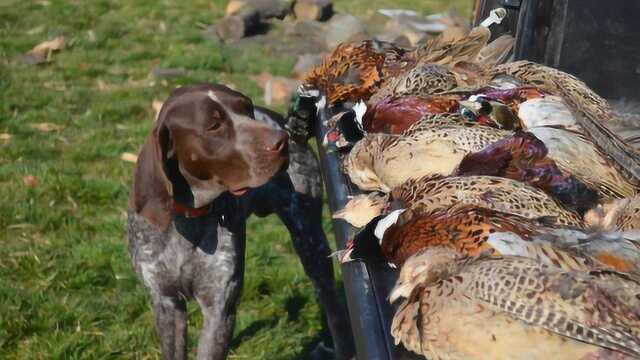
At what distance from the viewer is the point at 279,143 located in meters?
3.82

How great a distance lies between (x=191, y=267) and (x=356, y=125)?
0.98 meters

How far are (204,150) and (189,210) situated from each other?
0.30 meters

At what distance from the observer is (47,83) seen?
964cm

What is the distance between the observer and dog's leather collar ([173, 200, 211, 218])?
3896 mm

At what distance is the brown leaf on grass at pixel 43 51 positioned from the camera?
410 inches

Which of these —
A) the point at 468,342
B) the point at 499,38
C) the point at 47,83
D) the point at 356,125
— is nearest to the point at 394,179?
the point at 356,125

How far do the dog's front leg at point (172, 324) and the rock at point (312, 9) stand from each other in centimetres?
871

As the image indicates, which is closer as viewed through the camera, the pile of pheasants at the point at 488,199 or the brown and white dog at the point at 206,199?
the pile of pheasants at the point at 488,199

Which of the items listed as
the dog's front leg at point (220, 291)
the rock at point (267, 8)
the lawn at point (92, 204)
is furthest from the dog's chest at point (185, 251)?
the rock at point (267, 8)

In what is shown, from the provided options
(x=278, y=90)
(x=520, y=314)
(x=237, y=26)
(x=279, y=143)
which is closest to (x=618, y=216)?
(x=520, y=314)

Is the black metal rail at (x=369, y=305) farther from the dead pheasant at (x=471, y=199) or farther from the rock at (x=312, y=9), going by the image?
the rock at (x=312, y=9)

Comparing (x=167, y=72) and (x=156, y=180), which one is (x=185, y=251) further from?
(x=167, y=72)

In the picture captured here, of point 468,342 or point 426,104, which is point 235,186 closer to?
point 426,104

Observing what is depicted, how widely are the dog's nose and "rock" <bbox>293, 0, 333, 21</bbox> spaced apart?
905 centimetres
